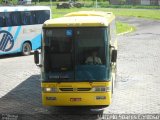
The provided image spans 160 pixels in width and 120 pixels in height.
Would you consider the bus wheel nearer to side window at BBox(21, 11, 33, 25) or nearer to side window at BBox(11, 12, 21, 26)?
side window at BBox(21, 11, 33, 25)

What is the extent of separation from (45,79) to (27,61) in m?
12.2

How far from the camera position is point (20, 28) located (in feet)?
88.4

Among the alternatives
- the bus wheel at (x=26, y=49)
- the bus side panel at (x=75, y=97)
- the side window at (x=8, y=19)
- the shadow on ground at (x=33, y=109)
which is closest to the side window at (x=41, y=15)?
the bus wheel at (x=26, y=49)

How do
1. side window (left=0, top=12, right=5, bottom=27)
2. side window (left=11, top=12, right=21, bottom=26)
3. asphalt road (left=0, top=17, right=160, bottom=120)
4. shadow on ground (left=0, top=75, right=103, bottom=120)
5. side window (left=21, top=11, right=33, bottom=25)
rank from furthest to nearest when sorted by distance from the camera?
side window (left=21, top=11, right=33, bottom=25), side window (left=11, top=12, right=21, bottom=26), side window (left=0, top=12, right=5, bottom=27), asphalt road (left=0, top=17, right=160, bottom=120), shadow on ground (left=0, top=75, right=103, bottom=120)

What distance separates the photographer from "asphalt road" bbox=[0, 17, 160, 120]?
1380 cm

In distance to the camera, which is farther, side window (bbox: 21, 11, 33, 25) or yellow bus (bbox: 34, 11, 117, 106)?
side window (bbox: 21, 11, 33, 25)

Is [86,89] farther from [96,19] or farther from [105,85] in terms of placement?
[96,19]

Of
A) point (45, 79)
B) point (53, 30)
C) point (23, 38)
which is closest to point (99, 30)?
point (53, 30)

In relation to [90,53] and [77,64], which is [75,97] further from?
[90,53]

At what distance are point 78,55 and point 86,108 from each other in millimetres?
2038

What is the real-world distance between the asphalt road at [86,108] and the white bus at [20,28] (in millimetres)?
811

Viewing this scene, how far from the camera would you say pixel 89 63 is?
1295 centimetres

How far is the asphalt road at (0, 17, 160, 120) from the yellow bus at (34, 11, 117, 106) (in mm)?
719

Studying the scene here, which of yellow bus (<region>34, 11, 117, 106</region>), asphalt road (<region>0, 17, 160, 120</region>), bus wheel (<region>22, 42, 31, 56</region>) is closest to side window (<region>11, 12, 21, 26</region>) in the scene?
bus wheel (<region>22, 42, 31, 56</region>)
